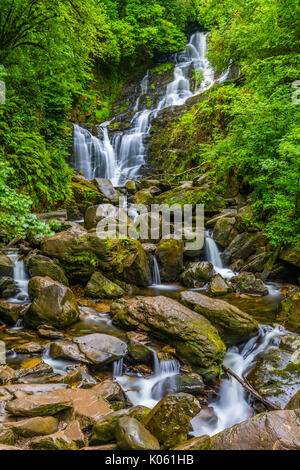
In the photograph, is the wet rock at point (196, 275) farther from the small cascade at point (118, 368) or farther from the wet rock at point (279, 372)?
the small cascade at point (118, 368)

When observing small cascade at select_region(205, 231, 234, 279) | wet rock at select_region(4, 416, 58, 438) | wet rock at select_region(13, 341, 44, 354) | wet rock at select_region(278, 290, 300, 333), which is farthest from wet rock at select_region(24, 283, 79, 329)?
small cascade at select_region(205, 231, 234, 279)

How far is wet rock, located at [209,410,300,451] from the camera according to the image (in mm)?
2248

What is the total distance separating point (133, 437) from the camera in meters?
2.32

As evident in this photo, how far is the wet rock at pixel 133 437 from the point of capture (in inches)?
90.3

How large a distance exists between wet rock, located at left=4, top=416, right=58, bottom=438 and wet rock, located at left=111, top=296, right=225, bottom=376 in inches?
79.9

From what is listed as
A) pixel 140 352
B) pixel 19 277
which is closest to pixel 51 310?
pixel 140 352

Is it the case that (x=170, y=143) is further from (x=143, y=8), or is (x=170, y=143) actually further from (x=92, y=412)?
(x=92, y=412)

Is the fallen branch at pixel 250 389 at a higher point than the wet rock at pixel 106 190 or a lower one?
lower

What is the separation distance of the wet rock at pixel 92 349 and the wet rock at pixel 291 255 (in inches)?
184

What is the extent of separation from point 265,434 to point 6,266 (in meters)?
5.49

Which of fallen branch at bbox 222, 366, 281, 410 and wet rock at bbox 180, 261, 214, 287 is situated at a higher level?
wet rock at bbox 180, 261, 214, 287

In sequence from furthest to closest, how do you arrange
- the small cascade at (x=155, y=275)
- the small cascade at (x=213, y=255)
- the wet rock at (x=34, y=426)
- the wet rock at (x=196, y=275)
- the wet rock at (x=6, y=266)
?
1. the small cascade at (x=213, y=255)
2. the small cascade at (x=155, y=275)
3. the wet rock at (x=196, y=275)
4. the wet rock at (x=6, y=266)
5. the wet rock at (x=34, y=426)

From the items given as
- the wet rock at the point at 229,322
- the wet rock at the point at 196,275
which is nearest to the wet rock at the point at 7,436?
the wet rock at the point at 229,322

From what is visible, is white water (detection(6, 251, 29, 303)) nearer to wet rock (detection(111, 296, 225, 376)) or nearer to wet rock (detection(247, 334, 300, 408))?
wet rock (detection(111, 296, 225, 376))
